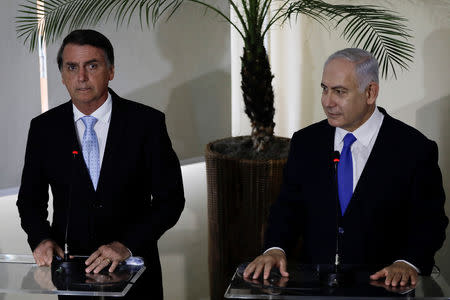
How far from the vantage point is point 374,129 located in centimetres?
275

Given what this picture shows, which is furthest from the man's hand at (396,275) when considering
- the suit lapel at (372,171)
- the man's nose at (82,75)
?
the man's nose at (82,75)

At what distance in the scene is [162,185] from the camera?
289 centimetres

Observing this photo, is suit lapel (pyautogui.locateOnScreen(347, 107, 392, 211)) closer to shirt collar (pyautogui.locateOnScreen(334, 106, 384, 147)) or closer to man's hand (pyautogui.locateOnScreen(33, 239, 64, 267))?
shirt collar (pyautogui.locateOnScreen(334, 106, 384, 147))

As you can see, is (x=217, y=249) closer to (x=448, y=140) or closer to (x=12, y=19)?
(x=448, y=140)

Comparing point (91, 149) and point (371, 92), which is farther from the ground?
point (371, 92)

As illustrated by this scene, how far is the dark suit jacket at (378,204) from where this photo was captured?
105 inches

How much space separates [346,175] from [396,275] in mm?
562

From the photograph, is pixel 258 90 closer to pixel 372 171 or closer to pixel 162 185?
pixel 162 185

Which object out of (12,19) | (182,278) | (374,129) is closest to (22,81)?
(12,19)

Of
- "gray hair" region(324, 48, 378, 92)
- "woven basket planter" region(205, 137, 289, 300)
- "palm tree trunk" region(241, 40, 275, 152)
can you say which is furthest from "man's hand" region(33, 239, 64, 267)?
"palm tree trunk" region(241, 40, 275, 152)

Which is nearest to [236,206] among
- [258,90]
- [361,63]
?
[258,90]

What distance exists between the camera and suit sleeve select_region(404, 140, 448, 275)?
8.59 feet

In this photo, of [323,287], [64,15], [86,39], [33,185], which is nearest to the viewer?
[323,287]

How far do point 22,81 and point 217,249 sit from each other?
2203 mm
